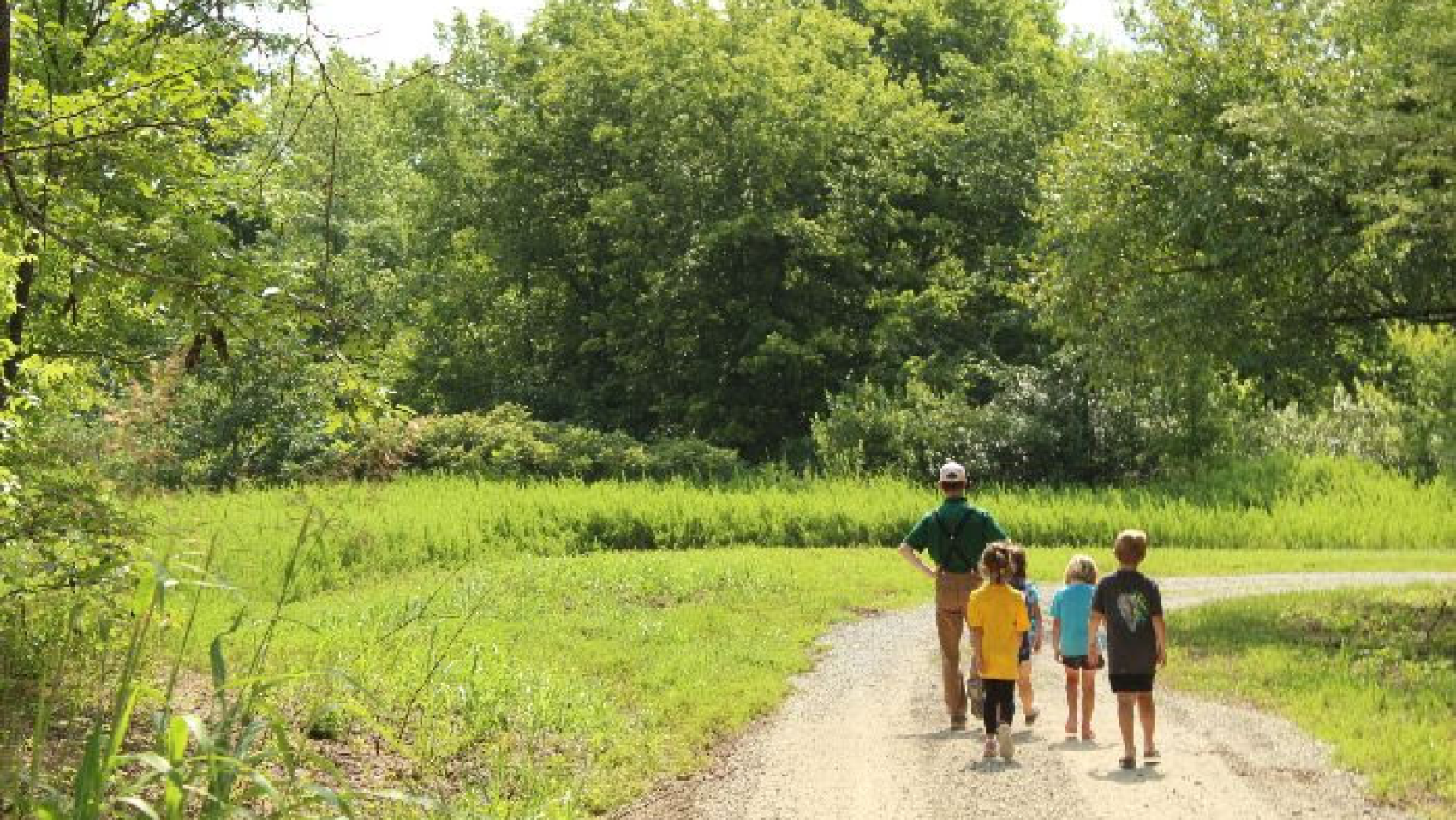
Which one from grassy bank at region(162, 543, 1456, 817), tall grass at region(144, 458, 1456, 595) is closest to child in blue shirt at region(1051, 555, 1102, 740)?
grassy bank at region(162, 543, 1456, 817)

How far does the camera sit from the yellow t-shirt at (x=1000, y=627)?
10195 mm

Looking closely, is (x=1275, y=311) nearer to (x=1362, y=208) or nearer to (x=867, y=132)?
(x=1362, y=208)

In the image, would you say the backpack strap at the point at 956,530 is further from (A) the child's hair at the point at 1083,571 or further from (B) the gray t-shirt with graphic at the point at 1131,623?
(B) the gray t-shirt with graphic at the point at 1131,623

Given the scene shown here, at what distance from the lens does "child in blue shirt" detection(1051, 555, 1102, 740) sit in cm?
1091

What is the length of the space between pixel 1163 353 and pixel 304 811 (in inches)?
551

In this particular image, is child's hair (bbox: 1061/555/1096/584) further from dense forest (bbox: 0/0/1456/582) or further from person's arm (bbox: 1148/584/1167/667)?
dense forest (bbox: 0/0/1456/582)

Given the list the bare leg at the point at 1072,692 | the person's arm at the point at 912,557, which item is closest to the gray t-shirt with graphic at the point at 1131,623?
the bare leg at the point at 1072,692

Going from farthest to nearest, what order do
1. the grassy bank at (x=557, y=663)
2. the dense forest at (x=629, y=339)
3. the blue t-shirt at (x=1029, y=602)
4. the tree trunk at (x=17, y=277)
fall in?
the blue t-shirt at (x=1029, y=602), the grassy bank at (x=557, y=663), the dense forest at (x=629, y=339), the tree trunk at (x=17, y=277)

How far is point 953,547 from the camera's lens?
11.2 meters

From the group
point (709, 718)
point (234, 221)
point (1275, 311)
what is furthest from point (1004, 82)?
point (709, 718)

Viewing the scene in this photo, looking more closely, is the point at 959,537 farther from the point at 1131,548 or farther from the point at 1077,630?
the point at 1131,548

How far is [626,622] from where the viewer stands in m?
17.2

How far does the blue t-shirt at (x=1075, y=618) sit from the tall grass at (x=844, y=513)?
1591cm

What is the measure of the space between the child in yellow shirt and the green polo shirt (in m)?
0.73
